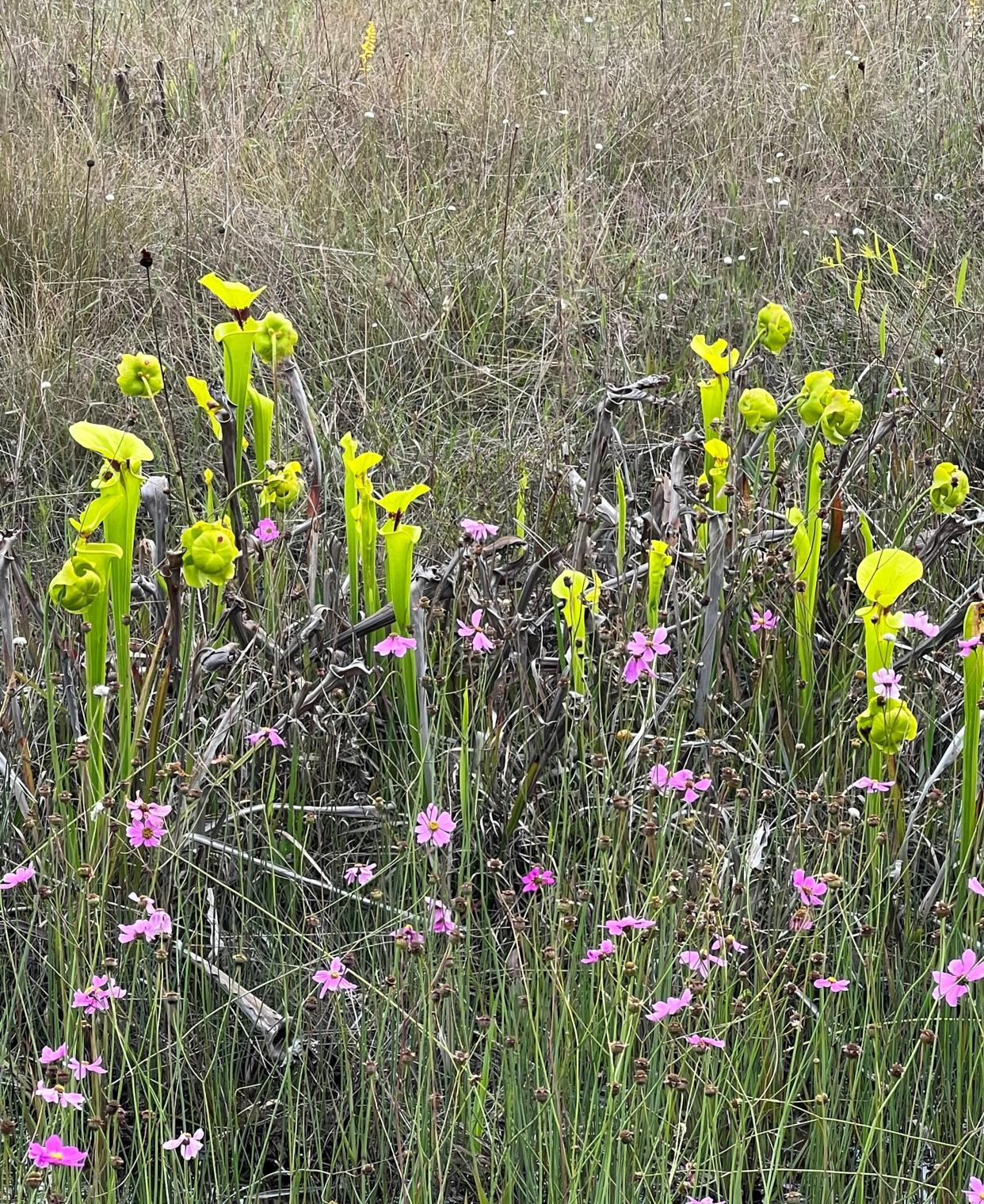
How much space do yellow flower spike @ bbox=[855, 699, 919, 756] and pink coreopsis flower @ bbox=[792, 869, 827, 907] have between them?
0.17 metres

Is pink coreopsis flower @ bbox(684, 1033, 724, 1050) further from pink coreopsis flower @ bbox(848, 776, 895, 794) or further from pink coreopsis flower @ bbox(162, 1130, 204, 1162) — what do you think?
pink coreopsis flower @ bbox(162, 1130, 204, 1162)

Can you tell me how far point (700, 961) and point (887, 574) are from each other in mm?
477

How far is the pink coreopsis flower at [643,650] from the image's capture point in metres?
1.63

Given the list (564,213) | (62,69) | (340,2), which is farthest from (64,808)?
(340,2)

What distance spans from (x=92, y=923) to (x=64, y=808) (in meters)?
0.20

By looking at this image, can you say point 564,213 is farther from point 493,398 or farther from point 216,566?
point 216,566

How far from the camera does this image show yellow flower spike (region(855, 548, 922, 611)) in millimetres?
1383

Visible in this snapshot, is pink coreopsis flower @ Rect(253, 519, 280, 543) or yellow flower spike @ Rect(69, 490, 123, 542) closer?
yellow flower spike @ Rect(69, 490, 123, 542)

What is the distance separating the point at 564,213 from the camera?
3248 millimetres

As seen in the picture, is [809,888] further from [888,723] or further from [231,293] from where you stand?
[231,293]

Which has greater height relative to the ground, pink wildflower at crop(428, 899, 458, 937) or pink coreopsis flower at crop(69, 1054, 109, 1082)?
pink wildflower at crop(428, 899, 458, 937)

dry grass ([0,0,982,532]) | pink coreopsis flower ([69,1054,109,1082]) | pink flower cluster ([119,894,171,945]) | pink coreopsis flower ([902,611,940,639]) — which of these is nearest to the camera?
pink coreopsis flower ([69,1054,109,1082])

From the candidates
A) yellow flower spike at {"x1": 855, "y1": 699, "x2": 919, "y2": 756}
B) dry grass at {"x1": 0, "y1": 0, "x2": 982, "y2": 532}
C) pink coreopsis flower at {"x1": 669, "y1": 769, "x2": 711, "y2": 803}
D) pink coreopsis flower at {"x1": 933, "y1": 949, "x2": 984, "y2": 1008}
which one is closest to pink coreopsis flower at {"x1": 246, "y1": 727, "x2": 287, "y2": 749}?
pink coreopsis flower at {"x1": 669, "y1": 769, "x2": 711, "y2": 803}

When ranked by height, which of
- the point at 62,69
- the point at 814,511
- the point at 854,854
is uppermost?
the point at 62,69
